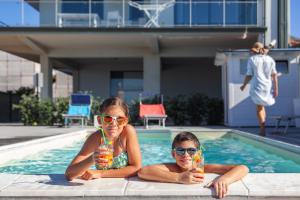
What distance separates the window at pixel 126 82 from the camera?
20.8 m

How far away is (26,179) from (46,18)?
15162 millimetres

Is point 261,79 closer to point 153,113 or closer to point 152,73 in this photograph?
point 153,113

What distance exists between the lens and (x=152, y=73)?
1670cm

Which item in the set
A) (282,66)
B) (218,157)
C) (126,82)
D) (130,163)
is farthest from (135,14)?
(130,163)

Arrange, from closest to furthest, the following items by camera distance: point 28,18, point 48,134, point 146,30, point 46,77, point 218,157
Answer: point 218,157 → point 48,134 → point 146,30 → point 28,18 → point 46,77

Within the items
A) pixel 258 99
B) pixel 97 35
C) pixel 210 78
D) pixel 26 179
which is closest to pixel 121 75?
pixel 210 78

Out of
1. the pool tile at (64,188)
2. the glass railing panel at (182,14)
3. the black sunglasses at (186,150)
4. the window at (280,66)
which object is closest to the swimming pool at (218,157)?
the pool tile at (64,188)

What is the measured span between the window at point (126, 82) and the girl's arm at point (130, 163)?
17.8 meters

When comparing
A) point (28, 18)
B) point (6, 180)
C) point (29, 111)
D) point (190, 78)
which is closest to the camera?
point (6, 180)

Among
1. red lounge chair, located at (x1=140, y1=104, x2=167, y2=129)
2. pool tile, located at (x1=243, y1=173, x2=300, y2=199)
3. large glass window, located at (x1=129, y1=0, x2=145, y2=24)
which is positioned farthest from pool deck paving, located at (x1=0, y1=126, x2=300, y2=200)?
large glass window, located at (x1=129, y1=0, x2=145, y2=24)

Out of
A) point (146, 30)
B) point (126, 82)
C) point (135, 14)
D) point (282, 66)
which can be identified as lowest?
point (126, 82)

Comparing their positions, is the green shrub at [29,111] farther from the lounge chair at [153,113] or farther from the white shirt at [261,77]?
the white shirt at [261,77]

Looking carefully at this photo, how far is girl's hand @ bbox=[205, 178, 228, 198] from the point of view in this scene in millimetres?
2426

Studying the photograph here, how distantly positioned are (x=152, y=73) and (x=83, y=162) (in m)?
14.1
